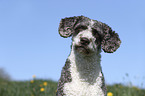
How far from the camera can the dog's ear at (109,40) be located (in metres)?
2.48

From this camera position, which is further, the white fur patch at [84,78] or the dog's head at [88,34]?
the white fur patch at [84,78]

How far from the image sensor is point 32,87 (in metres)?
4.60

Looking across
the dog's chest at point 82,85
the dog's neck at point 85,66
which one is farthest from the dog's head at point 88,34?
the dog's chest at point 82,85

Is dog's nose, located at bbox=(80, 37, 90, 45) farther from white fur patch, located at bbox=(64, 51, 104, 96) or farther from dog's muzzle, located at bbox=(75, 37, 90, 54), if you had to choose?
white fur patch, located at bbox=(64, 51, 104, 96)

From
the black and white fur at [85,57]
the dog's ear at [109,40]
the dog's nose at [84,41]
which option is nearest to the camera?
the dog's nose at [84,41]

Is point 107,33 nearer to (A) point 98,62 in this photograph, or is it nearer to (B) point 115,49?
(B) point 115,49

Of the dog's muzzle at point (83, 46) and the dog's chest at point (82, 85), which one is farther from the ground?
the dog's muzzle at point (83, 46)

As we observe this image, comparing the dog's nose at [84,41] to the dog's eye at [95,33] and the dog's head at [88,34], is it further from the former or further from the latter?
the dog's eye at [95,33]

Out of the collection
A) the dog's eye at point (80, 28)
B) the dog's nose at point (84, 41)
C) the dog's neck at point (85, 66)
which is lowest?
the dog's neck at point (85, 66)

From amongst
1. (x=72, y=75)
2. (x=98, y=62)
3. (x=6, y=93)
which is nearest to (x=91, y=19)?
(x=98, y=62)

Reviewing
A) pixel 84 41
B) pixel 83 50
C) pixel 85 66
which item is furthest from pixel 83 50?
pixel 85 66

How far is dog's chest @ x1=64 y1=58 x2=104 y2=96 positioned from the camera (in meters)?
2.31

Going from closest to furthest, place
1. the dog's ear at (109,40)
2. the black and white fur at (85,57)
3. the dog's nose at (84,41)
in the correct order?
the dog's nose at (84,41) < the black and white fur at (85,57) < the dog's ear at (109,40)

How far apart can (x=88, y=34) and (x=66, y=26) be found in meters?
0.42
